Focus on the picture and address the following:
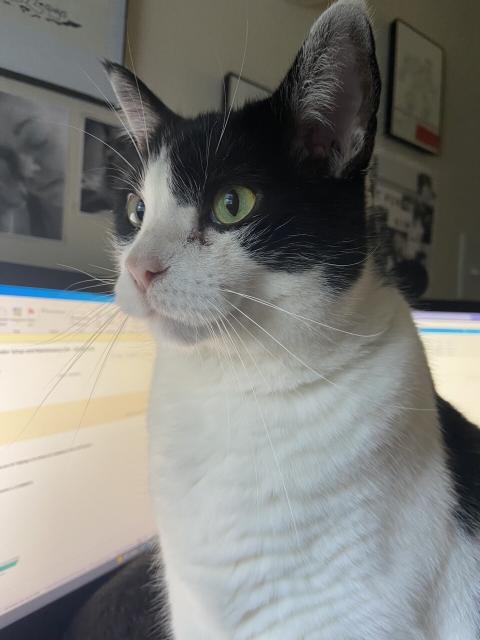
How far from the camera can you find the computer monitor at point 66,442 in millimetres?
562

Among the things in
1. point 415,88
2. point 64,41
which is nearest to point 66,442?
point 64,41

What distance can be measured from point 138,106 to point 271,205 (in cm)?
25

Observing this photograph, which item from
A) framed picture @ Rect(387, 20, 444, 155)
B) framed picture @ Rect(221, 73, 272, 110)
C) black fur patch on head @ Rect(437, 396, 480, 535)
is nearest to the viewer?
black fur patch on head @ Rect(437, 396, 480, 535)

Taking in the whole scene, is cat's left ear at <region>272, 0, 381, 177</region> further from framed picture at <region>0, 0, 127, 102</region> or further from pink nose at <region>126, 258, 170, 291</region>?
framed picture at <region>0, 0, 127, 102</region>

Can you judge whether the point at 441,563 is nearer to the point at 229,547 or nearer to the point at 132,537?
the point at 229,547

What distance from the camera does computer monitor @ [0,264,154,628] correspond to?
562 mm

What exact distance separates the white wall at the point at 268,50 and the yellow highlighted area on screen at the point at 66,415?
1.76 feet

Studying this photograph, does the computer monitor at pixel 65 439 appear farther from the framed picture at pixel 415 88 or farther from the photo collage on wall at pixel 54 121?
the framed picture at pixel 415 88

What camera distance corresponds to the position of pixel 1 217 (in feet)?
2.47

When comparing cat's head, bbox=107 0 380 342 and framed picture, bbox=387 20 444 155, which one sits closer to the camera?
cat's head, bbox=107 0 380 342

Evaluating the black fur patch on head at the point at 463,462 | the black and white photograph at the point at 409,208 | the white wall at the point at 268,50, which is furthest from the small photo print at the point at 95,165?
the black and white photograph at the point at 409,208

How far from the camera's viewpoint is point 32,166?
0.77 m

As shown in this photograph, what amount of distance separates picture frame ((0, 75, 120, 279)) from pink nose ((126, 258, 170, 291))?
32 cm

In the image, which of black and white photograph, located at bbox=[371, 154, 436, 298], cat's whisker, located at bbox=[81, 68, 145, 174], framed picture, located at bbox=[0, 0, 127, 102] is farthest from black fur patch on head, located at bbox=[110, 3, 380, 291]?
black and white photograph, located at bbox=[371, 154, 436, 298]
